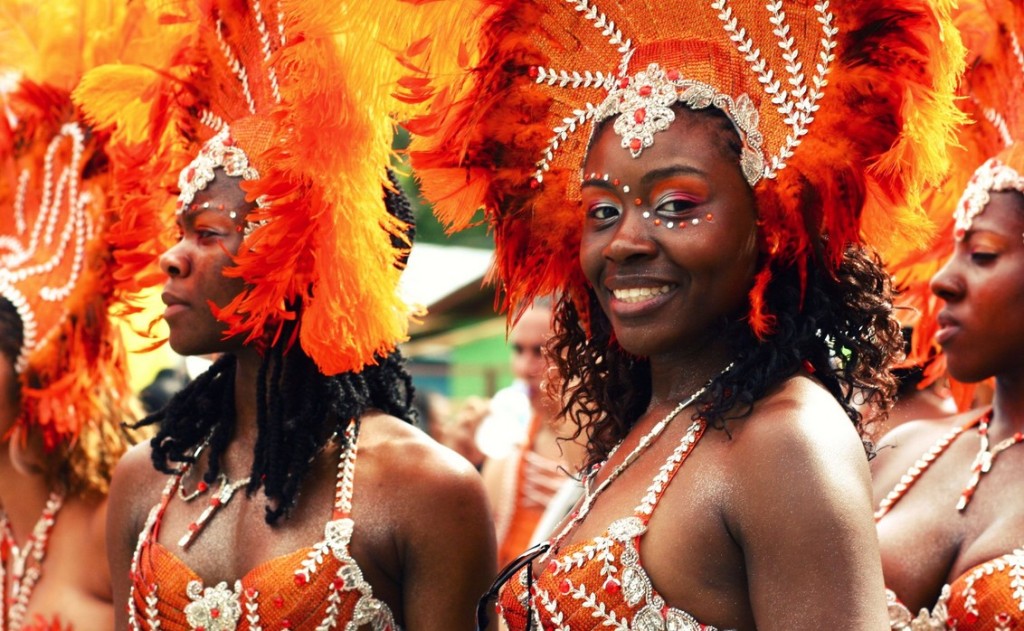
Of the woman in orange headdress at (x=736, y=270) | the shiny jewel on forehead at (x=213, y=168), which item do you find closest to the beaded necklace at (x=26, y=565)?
the shiny jewel on forehead at (x=213, y=168)

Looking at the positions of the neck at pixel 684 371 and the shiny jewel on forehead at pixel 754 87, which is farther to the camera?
the neck at pixel 684 371

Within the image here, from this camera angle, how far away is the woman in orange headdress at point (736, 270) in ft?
8.33

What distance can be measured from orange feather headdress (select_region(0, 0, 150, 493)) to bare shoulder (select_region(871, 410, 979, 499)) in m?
2.67

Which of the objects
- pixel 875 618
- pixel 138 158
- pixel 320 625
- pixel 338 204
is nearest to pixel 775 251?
pixel 875 618

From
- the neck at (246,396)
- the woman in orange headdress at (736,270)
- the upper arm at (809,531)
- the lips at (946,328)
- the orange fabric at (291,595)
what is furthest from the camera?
the neck at (246,396)

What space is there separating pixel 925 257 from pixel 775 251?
4.82 feet

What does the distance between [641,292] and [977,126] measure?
1.65 metres

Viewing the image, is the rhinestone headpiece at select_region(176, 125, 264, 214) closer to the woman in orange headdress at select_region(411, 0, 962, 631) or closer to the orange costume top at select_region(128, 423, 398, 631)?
the orange costume top at select_region(128, 423, 398, 631)

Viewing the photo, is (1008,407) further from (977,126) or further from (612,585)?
(612,585)

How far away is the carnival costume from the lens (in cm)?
484

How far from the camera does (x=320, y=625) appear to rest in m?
3.45

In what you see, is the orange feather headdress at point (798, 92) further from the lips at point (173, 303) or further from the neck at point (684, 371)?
the lips at point (173, 303)

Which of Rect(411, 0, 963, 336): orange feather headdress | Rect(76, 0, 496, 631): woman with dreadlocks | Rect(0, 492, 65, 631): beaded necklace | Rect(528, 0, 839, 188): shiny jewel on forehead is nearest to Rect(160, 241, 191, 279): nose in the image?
Rect(76, 0, 496, 631): woman with dreadlocks

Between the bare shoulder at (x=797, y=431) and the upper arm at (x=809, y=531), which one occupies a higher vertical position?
the bare shoulder at (x=797, y=431)
